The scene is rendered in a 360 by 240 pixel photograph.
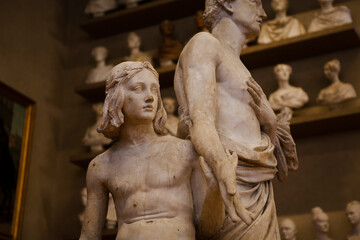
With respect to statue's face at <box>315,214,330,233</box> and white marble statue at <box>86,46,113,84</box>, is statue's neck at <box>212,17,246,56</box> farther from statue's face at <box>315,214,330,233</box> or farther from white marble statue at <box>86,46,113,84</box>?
white marble statue at <box>86,46,113,84</box>

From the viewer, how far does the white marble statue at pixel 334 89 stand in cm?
603

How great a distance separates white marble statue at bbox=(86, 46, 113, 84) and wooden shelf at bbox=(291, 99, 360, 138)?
2.67m

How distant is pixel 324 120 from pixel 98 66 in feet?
10.5

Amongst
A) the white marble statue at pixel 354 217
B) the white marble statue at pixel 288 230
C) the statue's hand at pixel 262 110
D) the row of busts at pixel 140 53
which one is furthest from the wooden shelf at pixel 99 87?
the statue's hand at pixel 262 110

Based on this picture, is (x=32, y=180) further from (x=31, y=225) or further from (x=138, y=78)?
(x=138, y=78)

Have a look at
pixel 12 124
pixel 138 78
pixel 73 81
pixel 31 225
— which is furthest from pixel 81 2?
pixel 138 78

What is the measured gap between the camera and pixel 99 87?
293 inches

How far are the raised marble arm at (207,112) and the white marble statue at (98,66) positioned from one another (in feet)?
16.5

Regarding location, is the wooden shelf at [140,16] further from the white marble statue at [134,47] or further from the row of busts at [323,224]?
the row of busts at [323,224]

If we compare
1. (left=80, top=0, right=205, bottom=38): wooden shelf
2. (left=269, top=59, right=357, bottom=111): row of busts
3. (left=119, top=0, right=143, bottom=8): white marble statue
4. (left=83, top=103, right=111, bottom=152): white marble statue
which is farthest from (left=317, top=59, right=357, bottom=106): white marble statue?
(left=119, top=0, right=143, bottom=8): white marble statue

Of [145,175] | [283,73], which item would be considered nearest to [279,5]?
[283,73]

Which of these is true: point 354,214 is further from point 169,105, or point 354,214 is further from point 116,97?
point 116,97

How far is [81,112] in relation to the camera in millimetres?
8016

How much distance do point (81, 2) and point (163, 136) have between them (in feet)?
21.7
